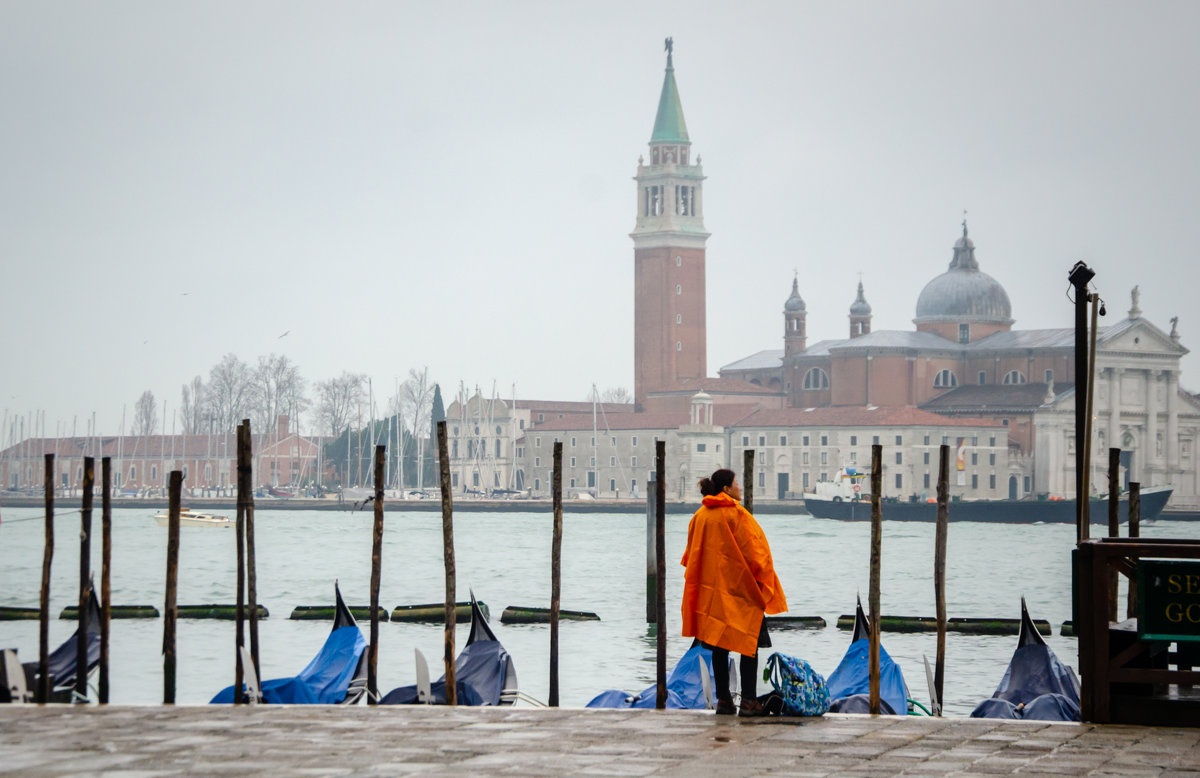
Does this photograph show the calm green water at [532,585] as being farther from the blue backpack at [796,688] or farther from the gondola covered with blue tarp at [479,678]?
the blue backpack at [796,688]

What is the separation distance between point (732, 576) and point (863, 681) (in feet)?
10.3

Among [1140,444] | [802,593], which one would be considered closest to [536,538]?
[802,593]

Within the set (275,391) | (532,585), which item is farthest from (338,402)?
(532,585)

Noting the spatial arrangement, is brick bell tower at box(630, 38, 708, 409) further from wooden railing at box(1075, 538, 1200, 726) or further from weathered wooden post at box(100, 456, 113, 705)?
wooden railing at box(1075, 538, 1200, 726)

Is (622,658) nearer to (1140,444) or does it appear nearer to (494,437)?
(1140,444)

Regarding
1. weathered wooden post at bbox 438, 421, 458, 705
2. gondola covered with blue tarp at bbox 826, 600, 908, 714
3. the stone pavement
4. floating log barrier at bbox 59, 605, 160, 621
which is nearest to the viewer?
the stone pavement

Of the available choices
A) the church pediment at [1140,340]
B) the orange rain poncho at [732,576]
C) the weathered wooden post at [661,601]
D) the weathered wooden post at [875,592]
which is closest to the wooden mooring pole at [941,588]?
the weathered wooden post at [875,592]

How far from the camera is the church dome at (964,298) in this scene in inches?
2817

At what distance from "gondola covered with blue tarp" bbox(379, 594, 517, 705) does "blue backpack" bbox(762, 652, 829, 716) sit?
3.09 metres

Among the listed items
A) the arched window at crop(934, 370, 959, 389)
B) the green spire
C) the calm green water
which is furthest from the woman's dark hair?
the green spire

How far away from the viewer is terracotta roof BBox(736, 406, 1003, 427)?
216ft

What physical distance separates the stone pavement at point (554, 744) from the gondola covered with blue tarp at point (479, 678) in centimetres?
258

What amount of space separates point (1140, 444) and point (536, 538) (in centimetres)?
2879

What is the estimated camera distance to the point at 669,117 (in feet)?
253
